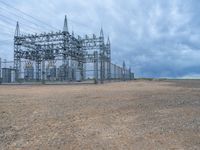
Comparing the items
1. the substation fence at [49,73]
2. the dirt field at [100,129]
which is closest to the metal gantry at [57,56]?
the substation fence at [49,73]

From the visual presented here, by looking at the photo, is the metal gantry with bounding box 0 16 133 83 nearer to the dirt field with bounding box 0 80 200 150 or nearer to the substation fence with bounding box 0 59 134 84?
the substation fence with bounding box 0 59 134 84

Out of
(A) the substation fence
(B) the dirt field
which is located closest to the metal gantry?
(A) the substation fence

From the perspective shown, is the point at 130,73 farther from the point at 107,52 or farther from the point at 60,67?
the point at 60,67

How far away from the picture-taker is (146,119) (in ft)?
27.5

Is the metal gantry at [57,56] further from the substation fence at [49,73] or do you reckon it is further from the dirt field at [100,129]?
the dirt field at [100,129]

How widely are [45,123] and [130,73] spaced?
76663 millimetres

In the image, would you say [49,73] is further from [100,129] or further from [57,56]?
[100,129]

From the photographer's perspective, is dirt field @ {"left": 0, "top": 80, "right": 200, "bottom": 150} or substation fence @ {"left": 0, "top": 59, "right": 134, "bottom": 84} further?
substation fence @ {"left": 0, "top": 59, "right": 134, "bottom": 84}

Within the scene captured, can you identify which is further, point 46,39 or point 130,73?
point 130,73

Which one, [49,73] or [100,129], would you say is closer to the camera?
[100,129]

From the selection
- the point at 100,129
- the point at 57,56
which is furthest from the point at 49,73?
the point at 100,129

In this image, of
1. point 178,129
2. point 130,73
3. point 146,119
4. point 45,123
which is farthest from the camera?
point 130,73

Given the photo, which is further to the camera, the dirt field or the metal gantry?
the metal gantry

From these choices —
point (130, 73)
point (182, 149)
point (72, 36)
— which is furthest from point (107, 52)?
point (182, 149)
